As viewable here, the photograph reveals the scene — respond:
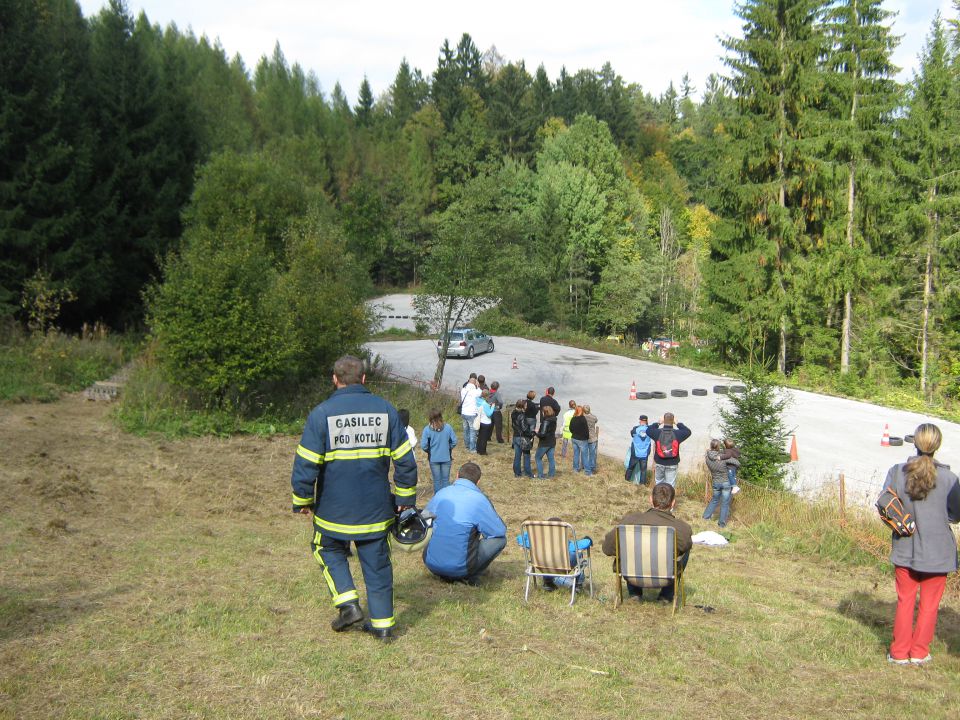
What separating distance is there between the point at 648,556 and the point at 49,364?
59.1 ft

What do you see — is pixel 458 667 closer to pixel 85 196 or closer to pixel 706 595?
pixel 706 595

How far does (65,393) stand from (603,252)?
4664 cm

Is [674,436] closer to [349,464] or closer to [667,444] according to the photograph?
[667,444]

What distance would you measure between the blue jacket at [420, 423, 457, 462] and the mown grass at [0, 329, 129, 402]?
35.0 ft

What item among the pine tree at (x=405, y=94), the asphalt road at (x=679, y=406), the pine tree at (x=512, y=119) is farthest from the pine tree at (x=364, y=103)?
the asphalt road at (x=679, y=406)

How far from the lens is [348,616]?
577 centimetres

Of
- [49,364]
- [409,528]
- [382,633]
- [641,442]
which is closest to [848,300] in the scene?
[641,442]

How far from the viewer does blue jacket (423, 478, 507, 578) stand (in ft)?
23.9

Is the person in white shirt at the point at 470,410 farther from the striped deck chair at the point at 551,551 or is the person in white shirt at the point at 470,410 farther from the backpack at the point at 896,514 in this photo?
the backpack at the point at 896,514

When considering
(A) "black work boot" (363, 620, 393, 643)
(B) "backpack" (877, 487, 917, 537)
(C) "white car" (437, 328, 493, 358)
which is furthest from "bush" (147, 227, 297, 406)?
(C) "white car" (437, 328, 493, 358)

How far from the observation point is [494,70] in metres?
108

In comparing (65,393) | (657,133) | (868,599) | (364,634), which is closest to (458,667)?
(364,634)

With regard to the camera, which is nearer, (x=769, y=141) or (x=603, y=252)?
(x=769, y=141)

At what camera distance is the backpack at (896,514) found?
5.74 meters
